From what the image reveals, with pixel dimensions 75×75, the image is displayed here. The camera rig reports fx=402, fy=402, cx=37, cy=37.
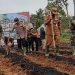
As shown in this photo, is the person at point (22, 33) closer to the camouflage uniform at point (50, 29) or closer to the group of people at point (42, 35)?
the group of people at point (42, 35)

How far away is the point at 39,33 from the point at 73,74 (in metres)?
9.43

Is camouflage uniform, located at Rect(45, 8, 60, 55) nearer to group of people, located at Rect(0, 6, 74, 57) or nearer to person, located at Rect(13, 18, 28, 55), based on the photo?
group of people, located at Rect(0, 6, 74, 57)

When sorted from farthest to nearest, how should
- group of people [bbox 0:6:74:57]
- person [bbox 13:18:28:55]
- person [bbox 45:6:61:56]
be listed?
person [bbox 13:18:28:55], group of people [bbox 0:6:74:57], person [bbox 45:6:61:56]

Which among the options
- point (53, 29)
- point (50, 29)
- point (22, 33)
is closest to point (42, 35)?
point (22, 33)

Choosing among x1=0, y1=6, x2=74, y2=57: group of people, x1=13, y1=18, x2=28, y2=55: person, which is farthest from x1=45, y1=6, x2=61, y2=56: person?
x1=13, y1=18, x2=28, y2=55: person

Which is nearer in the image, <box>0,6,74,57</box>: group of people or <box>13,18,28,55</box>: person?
<box>0,6,74,57</box>: group of people

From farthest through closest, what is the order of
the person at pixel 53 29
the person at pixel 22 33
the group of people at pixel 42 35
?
the person at pixel 22 33
the group of people at pixel 42 35
the person at pixel 53 29

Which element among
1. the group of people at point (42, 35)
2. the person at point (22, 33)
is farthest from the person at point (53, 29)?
the person at point (22, 33)

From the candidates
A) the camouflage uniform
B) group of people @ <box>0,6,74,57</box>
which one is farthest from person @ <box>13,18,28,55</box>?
the camouflage uniform

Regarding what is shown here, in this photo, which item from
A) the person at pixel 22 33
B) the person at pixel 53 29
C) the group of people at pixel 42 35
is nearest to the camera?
the person at pixel 53 29

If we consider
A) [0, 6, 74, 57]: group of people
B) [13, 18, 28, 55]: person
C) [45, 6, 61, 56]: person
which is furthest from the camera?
[13, 18, 28, 55]: person

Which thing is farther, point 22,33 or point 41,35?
point 41,35

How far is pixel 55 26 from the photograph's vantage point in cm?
1566

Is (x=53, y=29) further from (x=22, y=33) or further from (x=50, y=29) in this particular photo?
(x=22, y=33)
